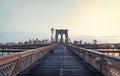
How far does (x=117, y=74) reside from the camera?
31.2 feet

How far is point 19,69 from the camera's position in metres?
12.4

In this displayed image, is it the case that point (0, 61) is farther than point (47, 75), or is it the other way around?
point (47, 75)

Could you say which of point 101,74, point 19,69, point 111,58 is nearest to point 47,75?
point 19,69

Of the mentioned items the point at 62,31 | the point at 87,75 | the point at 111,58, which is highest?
the point at 62,31

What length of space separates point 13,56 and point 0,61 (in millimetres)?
2056

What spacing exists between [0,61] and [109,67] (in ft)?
16.7

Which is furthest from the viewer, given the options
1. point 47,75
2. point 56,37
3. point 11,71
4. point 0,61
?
point 56,37

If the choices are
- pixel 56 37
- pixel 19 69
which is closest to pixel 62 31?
pixel 56 37

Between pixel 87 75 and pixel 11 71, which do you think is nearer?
pixel 11 71

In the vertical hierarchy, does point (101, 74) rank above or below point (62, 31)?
below

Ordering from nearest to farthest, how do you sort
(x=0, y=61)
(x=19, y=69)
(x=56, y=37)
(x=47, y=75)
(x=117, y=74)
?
(x=0, y=61) < (x=117, y=74) < (x=47, y=75) < (x=19, y=69) < (x=56, y=37)

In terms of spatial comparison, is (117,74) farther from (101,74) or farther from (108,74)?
(101,74)

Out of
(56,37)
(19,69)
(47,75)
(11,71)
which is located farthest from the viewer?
(56,37)

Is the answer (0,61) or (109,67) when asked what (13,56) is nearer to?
(0,61)
